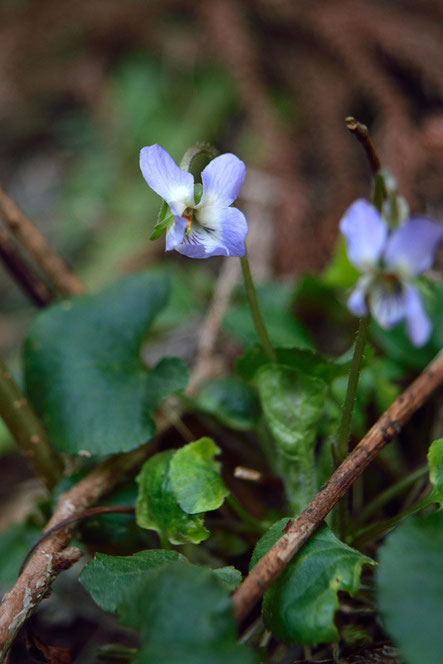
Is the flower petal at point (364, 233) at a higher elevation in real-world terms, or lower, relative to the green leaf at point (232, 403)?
higher

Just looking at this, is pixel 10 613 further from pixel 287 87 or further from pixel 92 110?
pixel 92 110

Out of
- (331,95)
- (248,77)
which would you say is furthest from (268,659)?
(248,77)

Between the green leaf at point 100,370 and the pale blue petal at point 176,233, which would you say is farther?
the green leaf at point 100,370

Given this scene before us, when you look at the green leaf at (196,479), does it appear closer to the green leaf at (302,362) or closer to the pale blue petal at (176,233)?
the green leaf at (302,362)

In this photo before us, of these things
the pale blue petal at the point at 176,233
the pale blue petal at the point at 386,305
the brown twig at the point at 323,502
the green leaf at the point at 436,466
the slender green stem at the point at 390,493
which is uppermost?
the pale blue petal at the point at 176,233

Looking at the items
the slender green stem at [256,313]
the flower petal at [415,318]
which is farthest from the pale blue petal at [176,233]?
the flower petal at [415,318]

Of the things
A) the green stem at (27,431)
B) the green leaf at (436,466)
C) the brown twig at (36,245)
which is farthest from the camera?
the brown twig at (36,245)
